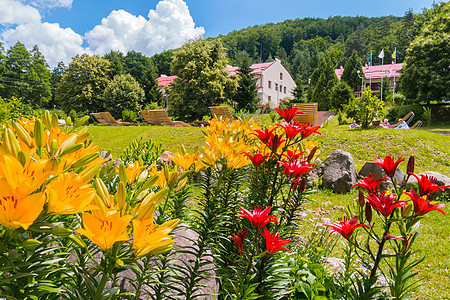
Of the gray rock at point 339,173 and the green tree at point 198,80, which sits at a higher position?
the green tree at point 198,80

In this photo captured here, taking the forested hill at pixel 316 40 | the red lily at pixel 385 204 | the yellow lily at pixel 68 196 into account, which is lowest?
the red lily at pixel 385 204

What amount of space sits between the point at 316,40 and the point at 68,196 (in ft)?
284

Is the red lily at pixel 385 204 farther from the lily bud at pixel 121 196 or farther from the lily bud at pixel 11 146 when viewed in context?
the lily bud at pixel 11 146

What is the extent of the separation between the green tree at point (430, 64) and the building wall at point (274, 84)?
14084 mm

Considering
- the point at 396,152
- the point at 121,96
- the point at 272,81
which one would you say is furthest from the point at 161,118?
the point at 272,81

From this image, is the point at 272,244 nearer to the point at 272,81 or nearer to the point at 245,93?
the point at 245,93

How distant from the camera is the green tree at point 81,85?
1112 inches

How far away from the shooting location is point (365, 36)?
64500 millimetres

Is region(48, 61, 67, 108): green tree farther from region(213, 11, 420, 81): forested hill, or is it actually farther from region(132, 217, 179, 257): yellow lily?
region(132, 217, 179, 257): yellow lily

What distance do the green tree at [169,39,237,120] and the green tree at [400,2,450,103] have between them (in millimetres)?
13283

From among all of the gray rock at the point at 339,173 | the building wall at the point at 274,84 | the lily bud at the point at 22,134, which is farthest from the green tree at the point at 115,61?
the lily bud at the point at 22,134


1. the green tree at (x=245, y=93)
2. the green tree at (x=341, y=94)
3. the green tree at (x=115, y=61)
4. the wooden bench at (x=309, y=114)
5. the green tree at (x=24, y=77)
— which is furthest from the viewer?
the green tree at (x=115, y=61)

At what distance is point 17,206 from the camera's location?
1.35 feet

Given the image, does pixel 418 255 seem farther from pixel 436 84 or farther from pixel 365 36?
pixel 365 36
